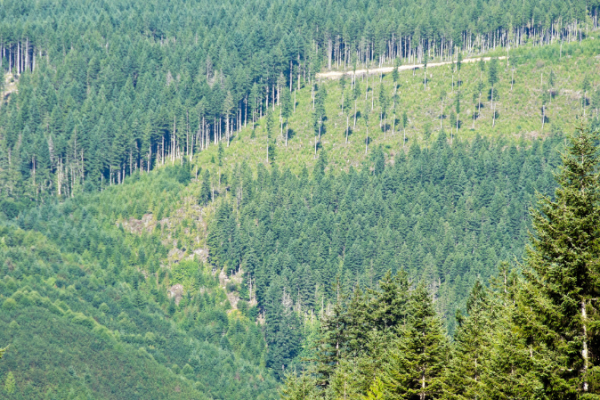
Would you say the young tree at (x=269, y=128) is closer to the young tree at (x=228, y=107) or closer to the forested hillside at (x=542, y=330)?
the young tree at (x=228, y=107)

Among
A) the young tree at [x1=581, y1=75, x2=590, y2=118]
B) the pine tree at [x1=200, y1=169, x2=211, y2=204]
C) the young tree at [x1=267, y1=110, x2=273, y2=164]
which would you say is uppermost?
the young tree at [x1=581, y1=75, x2=590, y2=118]

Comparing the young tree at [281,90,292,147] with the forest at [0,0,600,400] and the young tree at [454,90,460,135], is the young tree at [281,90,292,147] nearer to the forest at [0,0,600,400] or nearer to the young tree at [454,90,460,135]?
the forest at [0,0,600,400]

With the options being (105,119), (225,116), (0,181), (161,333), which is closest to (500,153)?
(225,116)

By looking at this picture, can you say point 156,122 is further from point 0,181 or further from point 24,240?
point 24,240

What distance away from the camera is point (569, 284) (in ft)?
93.3

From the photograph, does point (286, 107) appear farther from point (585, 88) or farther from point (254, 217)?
point (585, 88)

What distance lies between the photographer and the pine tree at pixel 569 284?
90.7 feet

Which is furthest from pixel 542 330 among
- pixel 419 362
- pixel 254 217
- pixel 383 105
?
pixel 383 105

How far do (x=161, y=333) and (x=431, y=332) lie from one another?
96.3m

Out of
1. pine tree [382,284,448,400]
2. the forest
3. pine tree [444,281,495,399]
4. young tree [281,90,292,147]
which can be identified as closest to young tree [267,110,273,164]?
the forest

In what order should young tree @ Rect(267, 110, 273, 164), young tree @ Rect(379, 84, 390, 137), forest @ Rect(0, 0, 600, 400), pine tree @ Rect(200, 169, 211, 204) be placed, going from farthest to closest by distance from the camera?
young tree @ Rect(379, 84, 390, 137), young tree @ Rect(267, 110, 273, 164), pine tree @ Rect(200, 169, 211, 204), forest @ Rect(0, 0, 600, 400)

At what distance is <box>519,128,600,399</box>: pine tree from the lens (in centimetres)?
2764

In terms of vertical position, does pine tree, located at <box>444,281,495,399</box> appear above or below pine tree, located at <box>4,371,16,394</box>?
above

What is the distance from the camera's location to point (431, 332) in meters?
43.7
